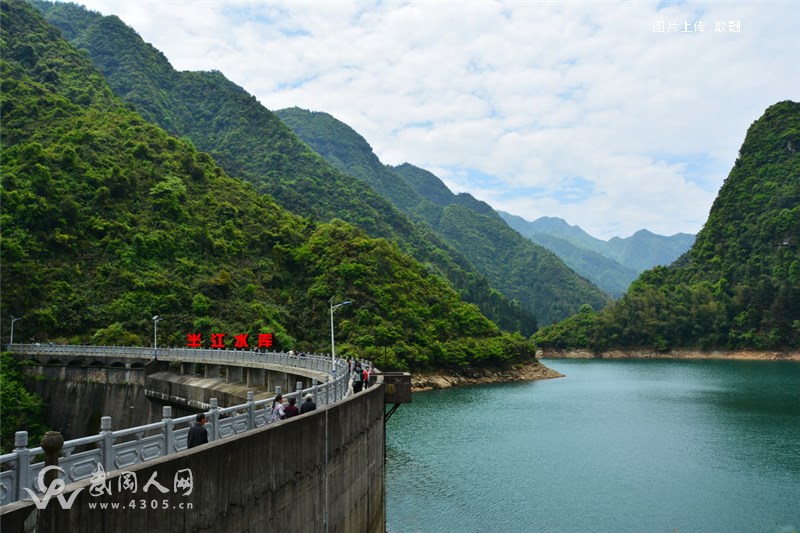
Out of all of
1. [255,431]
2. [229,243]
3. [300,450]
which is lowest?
[300,450]

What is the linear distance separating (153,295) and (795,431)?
66307mm

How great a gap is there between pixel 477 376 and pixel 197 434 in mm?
85342

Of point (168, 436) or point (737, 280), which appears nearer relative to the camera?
point (168, 436)

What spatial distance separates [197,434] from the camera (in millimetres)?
10961

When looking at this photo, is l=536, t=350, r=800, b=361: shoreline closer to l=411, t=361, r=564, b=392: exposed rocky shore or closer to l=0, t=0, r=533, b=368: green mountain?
l=411, t=361, r=564, b=392: exposed rocky shore

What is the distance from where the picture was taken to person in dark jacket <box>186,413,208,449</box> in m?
10.9

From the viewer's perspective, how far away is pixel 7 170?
72.0 metres

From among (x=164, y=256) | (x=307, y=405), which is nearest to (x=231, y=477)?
(x=307, y=405)

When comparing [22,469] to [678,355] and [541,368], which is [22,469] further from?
[678,355]

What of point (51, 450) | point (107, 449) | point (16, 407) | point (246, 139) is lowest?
point (16, 407)

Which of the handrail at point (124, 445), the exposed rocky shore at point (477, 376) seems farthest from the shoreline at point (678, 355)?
the handrail at point (124, 445)

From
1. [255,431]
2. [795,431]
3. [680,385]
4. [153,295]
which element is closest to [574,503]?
[255,431]

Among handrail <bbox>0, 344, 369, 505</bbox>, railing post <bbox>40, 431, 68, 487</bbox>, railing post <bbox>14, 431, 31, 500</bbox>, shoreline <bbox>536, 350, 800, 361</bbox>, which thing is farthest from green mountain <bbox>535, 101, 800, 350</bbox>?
railing post <bbox>14, 431, 31, 500</bbox>

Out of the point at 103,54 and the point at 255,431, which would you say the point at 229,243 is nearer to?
the point at 255,431
